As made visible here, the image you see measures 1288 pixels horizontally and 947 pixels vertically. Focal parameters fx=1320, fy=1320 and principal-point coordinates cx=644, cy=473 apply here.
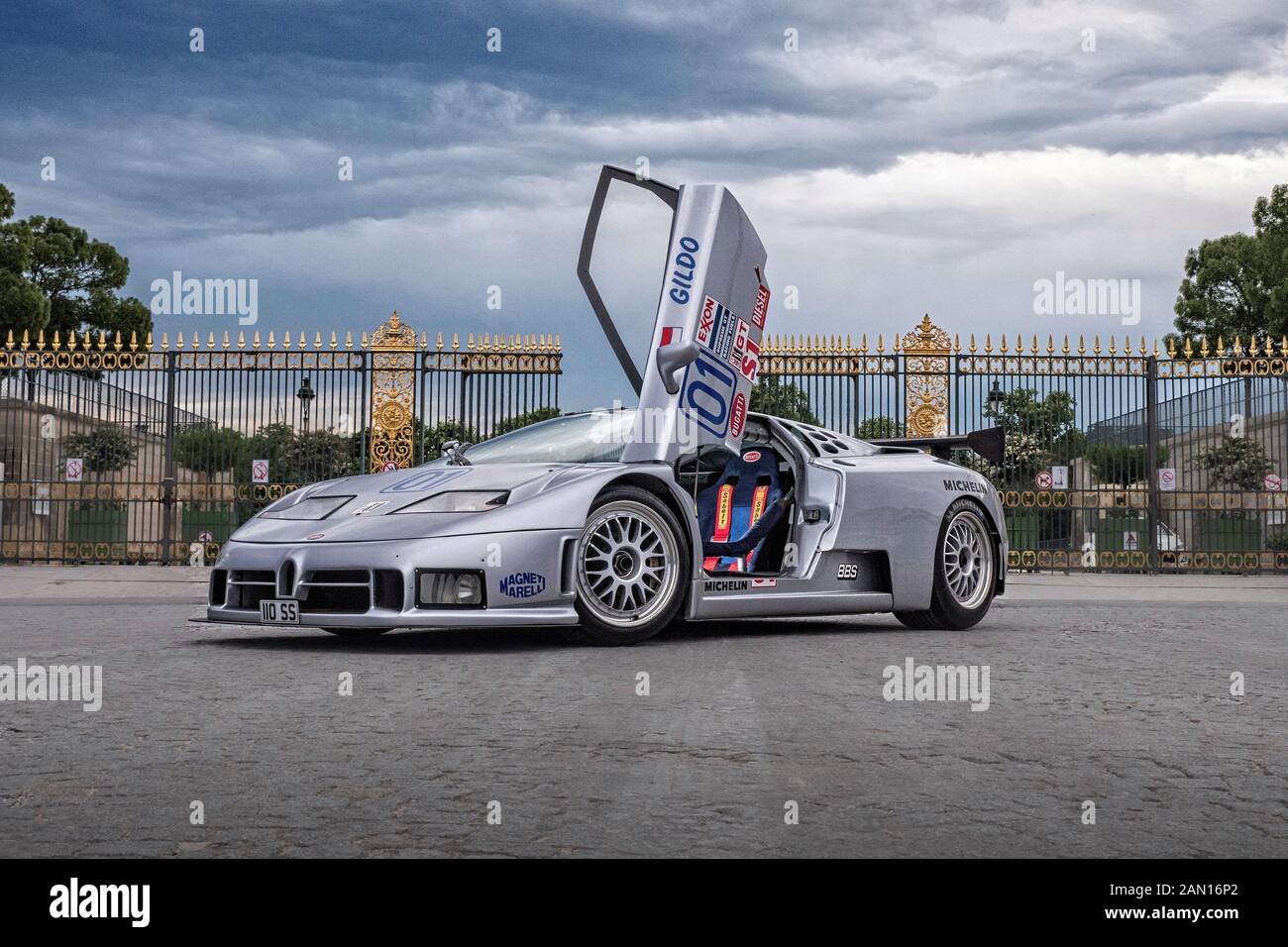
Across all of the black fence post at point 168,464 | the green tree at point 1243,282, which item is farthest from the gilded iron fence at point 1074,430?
the green tree at point 1243,282

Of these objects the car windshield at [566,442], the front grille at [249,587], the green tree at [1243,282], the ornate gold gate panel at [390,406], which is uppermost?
the green tree at [1243,282]

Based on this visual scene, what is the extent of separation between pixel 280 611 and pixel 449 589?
923 millimetres

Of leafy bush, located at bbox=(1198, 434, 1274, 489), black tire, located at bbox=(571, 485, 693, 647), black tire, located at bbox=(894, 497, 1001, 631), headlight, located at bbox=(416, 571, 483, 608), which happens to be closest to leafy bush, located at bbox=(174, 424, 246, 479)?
black tire, located at bbox=(894, 497, 1001, 631)

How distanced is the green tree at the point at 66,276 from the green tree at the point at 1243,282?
34.7 m

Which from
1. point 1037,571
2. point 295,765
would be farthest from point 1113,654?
point 1037,571

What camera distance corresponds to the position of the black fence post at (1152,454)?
18.6 meters

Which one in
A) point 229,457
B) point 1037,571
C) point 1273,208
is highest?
point 1273,208

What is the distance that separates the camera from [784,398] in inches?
806

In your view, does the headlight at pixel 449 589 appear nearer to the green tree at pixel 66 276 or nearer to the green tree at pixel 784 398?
the green tree at pixel 784 398

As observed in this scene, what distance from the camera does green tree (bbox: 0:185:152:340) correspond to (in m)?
38.0

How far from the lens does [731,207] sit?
26.9 feet

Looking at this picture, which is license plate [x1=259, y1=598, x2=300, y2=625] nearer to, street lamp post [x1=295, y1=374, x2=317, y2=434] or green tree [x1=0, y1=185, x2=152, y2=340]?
street lamp post [x1=295, y1=374, x2=317, y2=434]
